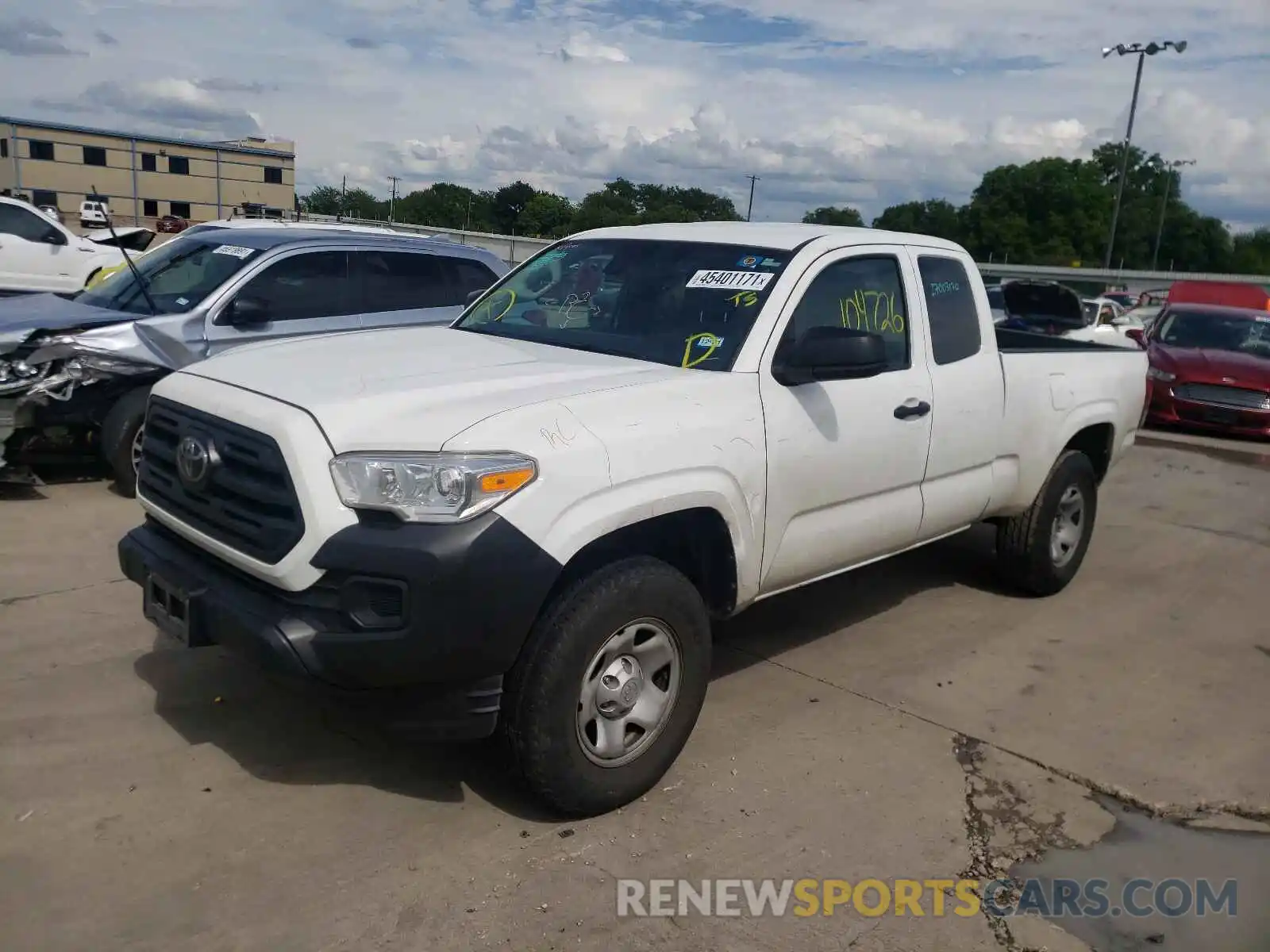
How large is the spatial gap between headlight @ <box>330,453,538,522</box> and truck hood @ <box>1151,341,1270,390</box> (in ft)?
40.0

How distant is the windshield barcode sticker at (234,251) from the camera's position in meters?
7.68

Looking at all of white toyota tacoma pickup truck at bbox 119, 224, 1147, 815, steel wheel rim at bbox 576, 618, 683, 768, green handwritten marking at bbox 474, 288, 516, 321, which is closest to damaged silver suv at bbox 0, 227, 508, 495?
green handwritten marking at bbox 474, 288, 516, 321

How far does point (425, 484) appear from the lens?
122 inches

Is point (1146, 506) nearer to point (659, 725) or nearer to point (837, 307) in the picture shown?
point (837, 307)

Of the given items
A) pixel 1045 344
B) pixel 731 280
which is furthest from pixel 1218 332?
pixel 731 280

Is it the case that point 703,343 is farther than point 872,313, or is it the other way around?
point 872,313

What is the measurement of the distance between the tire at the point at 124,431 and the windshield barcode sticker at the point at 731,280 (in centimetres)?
418

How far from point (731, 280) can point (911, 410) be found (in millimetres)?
1015

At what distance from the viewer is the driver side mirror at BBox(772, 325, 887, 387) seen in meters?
3.96

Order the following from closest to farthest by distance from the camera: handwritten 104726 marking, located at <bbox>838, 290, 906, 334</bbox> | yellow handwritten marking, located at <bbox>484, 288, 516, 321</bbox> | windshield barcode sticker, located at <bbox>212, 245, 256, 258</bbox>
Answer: handwritten 104726 marking, located at <bbox>838, 290, 906, 334</bbox> < yellow handwritten marking, located at <bbox>484, 288, 516, 321</bbox> < windshield barcode sticker, located at <bbox>212, 245, 256, 258</bbox>

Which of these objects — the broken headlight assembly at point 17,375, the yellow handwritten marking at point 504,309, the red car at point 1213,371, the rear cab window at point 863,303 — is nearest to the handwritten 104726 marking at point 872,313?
the rear cab window at point 863,303

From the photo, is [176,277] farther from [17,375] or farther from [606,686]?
[606,686]

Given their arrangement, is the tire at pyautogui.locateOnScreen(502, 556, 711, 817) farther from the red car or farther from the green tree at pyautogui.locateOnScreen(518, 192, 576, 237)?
the green tree at pyautogui.locateOnScreen(518, 192, 576, 237)

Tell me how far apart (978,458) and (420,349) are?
2.74 meters
